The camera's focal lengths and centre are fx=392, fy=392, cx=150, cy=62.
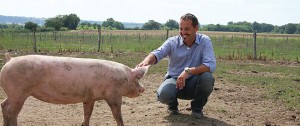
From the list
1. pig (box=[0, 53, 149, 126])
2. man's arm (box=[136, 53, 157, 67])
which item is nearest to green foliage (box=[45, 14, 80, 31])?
man's arm (box=[136, 53, 157, 67])

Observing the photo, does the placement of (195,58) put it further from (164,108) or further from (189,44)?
(164,108)

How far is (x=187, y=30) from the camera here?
5.95 meters

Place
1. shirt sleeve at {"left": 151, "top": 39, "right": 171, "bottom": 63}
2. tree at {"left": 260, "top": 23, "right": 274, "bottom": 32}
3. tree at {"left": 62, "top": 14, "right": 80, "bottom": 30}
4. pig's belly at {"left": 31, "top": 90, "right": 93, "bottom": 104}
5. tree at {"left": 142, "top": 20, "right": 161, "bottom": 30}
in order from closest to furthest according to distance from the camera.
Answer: pig's belly at {"left": 31, "top": 90, "right": 93, "bottom": 104} < shirt sleeve at {"left": 151, "top": 39, "right": 171, "bottom": 63} < tree at {"left": 62, "top": 14, "right": 80, "bottom": 30} < tree at {"left": 142, "top": 20, "right": 161, "bottom": 30} < tree at {"left": 260, "top": 23, "right": 274, "bottom": 32}

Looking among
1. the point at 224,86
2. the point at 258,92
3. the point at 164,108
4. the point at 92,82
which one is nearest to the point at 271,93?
the point at 258,92

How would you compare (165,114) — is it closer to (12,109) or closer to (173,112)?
(173,112)

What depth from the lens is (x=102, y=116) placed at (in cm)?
641

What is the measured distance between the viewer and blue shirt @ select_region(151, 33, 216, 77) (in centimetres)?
616

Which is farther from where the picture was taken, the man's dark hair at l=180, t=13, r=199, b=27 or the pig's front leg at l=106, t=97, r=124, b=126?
the man's dark hair at l=180, t=13, r=199, b=27

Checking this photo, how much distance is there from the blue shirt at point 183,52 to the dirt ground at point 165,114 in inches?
33.1

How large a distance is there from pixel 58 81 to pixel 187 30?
7.20 feet

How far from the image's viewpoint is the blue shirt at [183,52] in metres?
6.16

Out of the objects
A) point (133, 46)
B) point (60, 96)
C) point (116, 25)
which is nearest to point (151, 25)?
point (116, 25)

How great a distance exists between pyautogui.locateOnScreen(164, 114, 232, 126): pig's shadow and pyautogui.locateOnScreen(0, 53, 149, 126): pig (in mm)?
1134

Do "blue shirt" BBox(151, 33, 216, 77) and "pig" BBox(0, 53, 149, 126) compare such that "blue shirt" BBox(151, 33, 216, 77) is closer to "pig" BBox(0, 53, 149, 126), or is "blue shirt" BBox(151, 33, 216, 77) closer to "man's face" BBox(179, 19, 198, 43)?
"man's face" BBox(179, 19, 198, 43)
